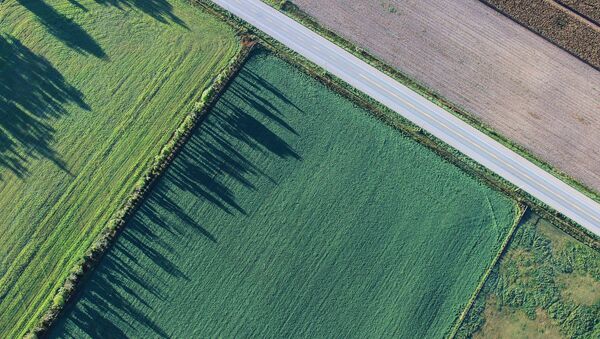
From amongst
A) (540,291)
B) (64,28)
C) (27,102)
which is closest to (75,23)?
(64,28)

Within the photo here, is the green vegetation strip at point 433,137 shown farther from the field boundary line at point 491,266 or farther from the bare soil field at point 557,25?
the bare soil field at point 557,25

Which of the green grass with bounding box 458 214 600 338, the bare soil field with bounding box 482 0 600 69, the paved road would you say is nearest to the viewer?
the green grass with bounding box 458 214 600 338

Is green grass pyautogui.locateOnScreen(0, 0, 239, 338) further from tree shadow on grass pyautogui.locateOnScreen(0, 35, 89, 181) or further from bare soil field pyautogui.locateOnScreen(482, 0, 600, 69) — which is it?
bare soil field pyautogui.locateOnScreen(482, 0, 600, 69)

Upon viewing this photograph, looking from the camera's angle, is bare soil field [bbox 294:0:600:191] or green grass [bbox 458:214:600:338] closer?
green grass [bbox 458:214:600:338]

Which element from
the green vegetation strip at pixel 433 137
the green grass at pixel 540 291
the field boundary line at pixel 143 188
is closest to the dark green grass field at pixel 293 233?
the field boundary line at pixel 143 188

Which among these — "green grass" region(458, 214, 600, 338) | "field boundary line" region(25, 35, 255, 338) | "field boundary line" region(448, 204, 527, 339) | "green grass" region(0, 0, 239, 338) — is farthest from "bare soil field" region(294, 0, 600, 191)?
"green grass" region(0, 0, 239, 338)

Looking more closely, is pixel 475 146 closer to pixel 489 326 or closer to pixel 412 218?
pixel 412 218
